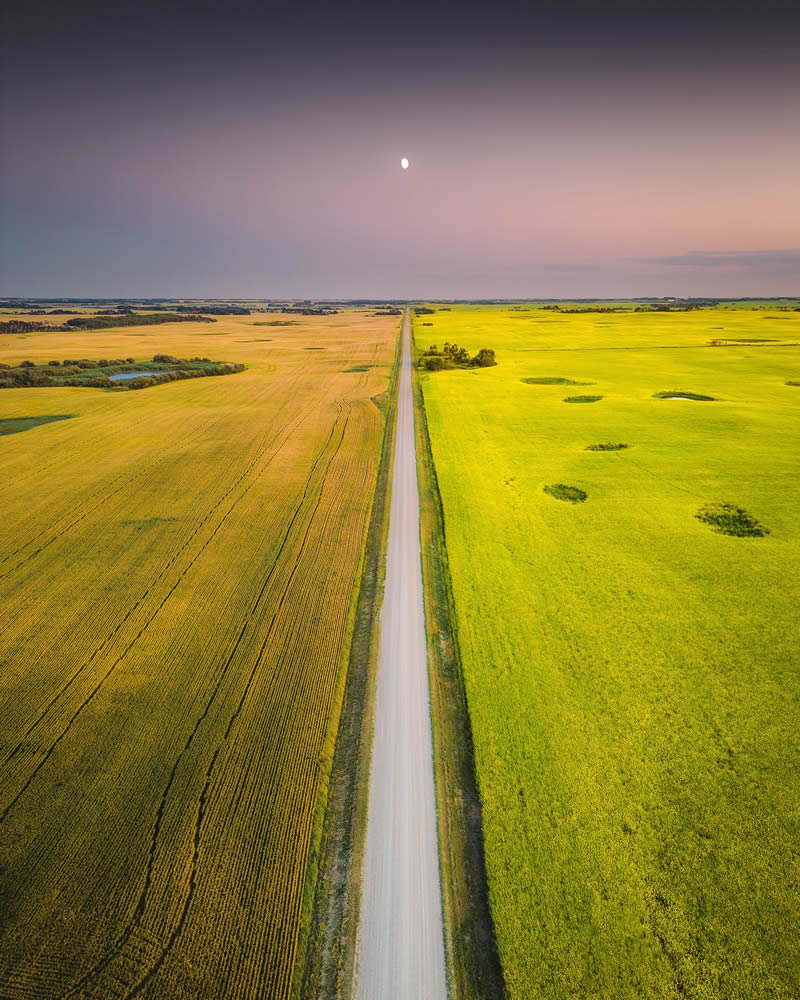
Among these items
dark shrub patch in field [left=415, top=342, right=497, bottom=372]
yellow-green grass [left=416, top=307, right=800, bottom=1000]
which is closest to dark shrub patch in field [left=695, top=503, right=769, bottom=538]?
yellow-green grass [left=416, top=307, right=800, bottom=1000]

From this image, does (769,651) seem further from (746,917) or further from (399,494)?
(399,494)

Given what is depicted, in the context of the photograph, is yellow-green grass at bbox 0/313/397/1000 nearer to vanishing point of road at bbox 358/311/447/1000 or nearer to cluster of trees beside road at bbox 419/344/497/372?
vanishing point of road at bbox 358/311/447/1000

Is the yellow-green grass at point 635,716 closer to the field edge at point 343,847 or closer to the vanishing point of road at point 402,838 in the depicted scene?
the vanishing point of road at point 402,838

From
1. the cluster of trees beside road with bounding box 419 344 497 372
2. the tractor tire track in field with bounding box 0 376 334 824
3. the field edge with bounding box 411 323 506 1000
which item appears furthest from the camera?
the cluster of trees beside road with bounding box 419 344 497 372

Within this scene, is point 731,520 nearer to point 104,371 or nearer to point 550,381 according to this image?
point 550,381

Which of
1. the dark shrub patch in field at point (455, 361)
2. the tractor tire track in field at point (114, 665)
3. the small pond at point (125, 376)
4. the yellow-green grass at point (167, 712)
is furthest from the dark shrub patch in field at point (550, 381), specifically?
the small pond at point (125, 376)

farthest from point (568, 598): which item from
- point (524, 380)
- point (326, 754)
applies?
point (524, 380)

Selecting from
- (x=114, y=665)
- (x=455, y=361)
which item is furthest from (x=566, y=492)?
(x=455, y=361)
